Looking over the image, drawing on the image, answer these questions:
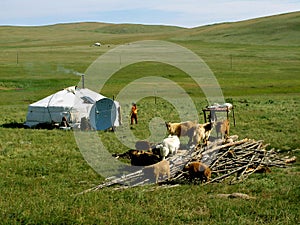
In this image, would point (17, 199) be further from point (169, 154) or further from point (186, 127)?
point (186, 127)

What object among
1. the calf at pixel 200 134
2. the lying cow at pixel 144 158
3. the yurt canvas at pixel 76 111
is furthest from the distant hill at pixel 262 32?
the lying cow at pixel 144 158

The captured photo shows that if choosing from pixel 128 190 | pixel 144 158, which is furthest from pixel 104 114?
pixel 128 190

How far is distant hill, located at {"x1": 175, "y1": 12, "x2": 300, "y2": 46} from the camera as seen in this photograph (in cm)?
12725

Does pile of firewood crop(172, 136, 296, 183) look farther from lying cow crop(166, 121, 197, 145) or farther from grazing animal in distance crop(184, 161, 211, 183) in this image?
lying cow crop(166, 121, 197, 145)

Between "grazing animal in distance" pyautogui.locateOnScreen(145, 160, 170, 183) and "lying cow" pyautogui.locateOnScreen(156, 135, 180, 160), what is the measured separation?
1.27m

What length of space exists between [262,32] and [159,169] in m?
132

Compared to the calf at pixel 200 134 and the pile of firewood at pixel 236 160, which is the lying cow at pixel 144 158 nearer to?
the pile of firewood at pixel 236 160

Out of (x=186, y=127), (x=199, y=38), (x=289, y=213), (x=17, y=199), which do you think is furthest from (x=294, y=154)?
(x=199, y=38)

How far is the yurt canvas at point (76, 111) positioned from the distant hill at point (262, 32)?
323ft

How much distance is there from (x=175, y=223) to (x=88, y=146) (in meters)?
11.0

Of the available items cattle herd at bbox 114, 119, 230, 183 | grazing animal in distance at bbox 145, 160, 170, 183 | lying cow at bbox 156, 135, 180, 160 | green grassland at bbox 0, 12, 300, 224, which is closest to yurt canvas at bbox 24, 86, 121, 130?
green grassland at bbox 0, 12, 300, 224

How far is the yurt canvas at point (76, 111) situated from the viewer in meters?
26.0

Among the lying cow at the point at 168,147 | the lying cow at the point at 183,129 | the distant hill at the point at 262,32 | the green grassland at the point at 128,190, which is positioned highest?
the distant hill at the point at 262,32

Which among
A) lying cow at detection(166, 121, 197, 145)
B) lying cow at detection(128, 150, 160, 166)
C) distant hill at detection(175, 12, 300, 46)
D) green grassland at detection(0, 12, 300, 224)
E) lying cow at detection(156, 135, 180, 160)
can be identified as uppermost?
distant hill at detection(175, 12, 300, 46)
